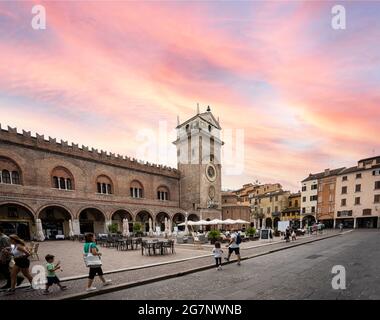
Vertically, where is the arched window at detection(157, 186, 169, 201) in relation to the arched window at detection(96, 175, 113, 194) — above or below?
below

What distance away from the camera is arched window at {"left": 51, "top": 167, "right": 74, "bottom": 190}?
90.2 ft

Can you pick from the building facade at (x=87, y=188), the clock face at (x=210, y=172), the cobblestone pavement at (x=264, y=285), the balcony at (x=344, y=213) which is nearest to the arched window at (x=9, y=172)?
the building facade at (x=87, y=188)

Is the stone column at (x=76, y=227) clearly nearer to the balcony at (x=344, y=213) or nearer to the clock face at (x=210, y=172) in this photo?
the clock face at (x=210, y=172)

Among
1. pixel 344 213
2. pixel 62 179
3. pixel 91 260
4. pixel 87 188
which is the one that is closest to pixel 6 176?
pixel 62 179

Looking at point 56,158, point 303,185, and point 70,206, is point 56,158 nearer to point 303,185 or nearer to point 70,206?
point 70,206

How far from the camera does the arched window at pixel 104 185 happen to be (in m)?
32.3

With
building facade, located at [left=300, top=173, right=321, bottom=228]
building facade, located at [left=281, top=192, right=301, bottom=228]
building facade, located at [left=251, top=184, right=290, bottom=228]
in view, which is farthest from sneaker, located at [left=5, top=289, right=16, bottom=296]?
building facade, located at [left=251, top=184, right=290, bottom=228]

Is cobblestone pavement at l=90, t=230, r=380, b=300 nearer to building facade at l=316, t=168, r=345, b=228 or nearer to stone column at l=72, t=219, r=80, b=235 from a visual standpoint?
stone column at l=72, t=219, r=80, b=235

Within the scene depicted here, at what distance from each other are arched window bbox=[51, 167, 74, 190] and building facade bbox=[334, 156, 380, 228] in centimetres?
5044

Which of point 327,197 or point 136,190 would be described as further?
point 327,197

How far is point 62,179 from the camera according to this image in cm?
2830

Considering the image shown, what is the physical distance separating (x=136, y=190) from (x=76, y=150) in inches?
460

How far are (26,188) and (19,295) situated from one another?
22313 mm

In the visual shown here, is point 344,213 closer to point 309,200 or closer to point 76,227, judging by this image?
point 309,200
